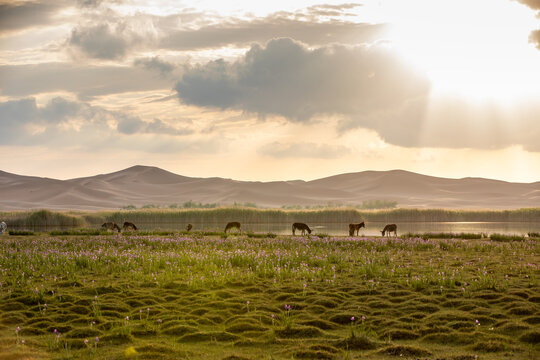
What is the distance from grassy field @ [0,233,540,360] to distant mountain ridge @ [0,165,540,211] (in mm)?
133589

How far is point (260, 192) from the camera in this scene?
180m

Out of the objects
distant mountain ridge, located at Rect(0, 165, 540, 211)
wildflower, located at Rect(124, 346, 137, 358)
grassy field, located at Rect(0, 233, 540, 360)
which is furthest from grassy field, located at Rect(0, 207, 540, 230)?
distant mountain ridge, located at Rect(0, 165, 540, 211)

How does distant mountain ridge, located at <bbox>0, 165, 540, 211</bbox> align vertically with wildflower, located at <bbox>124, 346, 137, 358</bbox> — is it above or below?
above

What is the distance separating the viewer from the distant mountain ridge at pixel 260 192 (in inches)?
6167

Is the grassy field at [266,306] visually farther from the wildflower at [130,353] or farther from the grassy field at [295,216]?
the grassy field at [295,216]

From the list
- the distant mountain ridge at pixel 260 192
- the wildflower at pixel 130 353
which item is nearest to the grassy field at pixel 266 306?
the wildflower at pixel 130 353

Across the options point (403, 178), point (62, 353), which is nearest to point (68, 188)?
point (403, 178)

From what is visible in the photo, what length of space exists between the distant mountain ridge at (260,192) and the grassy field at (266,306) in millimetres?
133589

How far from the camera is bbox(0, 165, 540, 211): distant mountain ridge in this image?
15664cm

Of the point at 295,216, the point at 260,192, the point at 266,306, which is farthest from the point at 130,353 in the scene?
Answer: the point at 260,192

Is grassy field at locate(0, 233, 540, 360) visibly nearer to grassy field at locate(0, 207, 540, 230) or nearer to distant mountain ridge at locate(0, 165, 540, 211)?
grassy field at locate(0, 207, 540, 230)

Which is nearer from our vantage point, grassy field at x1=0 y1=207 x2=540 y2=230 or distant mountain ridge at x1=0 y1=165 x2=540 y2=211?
grassy field at x1=0 y1=207 x2=540 y2=230

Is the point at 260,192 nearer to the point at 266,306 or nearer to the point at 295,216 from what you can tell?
the point at 295,216

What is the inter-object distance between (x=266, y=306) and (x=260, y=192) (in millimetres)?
169009
